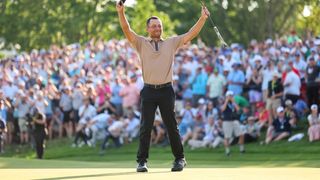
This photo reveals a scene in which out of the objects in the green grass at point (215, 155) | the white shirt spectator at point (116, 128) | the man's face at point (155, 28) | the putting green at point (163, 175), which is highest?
the man's face at point (155, 28)

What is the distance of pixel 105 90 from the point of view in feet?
92.6

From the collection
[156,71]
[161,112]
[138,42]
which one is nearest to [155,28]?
[138,42]

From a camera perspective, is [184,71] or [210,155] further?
[184,71]

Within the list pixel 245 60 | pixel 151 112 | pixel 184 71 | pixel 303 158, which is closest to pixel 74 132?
pixel 184 71

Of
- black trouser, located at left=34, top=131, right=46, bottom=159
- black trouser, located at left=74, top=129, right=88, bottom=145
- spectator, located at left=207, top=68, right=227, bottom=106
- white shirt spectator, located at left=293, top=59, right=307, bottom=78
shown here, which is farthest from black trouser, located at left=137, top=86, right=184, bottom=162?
black trouser, located at left=74, top=129, right=88, bottom=145

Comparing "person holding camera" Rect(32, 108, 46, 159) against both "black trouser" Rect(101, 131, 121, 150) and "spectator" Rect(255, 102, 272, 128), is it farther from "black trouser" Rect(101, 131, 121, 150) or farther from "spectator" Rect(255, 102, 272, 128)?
"spectator" Rect(255, 102, 272, 128)

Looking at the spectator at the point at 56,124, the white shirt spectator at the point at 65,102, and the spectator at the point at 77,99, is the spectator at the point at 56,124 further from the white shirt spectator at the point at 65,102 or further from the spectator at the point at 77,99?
the spectator at the point at 77,99

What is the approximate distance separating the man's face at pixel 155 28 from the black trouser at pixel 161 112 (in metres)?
0.72

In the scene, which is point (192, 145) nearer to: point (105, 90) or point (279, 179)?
point (105, 90)

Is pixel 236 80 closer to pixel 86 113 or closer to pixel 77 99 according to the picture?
pixel 86 113

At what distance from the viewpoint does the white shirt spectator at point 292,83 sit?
77.7 feet

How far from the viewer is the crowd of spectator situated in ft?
78.7

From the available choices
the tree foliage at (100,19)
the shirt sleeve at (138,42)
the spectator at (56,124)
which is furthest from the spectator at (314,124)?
the tree foliage at (100,19)

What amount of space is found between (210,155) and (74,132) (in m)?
7.03
